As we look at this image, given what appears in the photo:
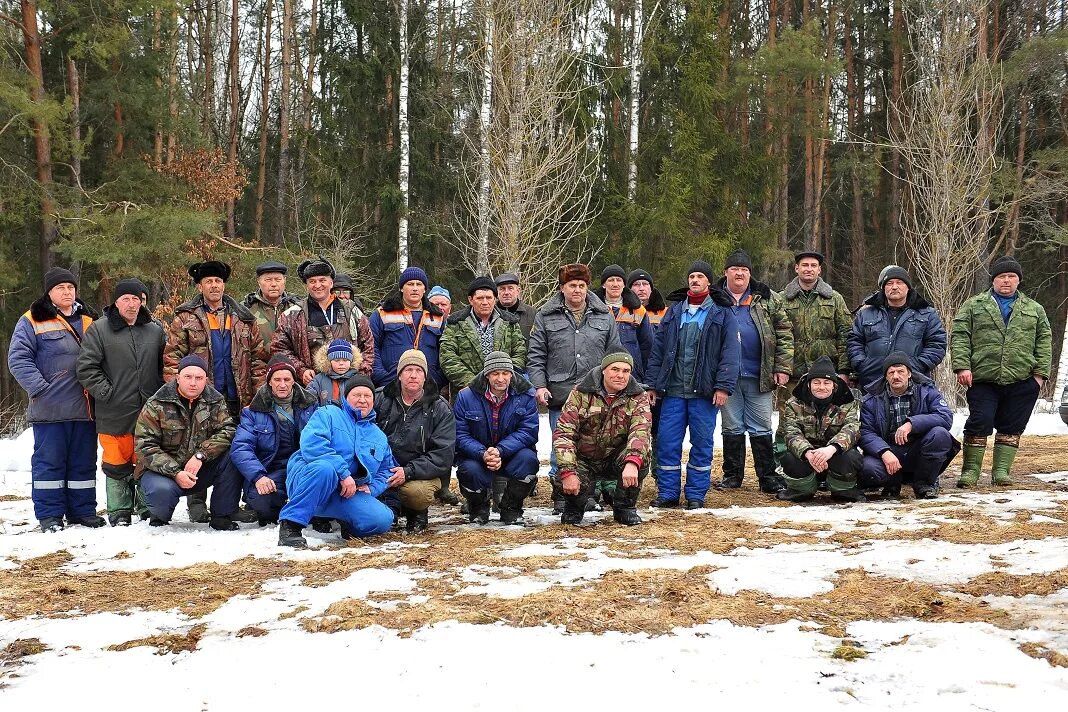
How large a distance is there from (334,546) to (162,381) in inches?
84.8

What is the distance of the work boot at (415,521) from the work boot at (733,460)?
3093mm

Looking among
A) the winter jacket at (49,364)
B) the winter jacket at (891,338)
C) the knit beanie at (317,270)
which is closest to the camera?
the winter jacket at (49,364)

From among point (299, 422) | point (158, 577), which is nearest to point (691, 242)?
point (299, 422)

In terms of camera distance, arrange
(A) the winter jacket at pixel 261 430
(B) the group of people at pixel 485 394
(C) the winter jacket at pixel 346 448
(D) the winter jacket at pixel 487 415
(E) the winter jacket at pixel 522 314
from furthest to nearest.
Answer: (E) the winter jacket at pixel 522 314
(D) the winter jacket at pixel 487 415
(B) the group of people at pixel 485 394
(A) the winter jacket at pixel 261 430
(C) the winter jacket at pixel 346 448

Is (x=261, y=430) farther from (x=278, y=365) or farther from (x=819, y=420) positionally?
(x=819, y=420)

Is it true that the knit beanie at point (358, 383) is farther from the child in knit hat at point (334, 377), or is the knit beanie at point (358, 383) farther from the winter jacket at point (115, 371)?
the winter jacket at point (115, 371)

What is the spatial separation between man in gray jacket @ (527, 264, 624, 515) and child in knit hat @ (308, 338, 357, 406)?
61.9 inches

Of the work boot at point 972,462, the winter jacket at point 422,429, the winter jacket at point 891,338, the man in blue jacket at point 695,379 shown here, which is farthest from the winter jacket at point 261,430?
the work boot at point 972,462

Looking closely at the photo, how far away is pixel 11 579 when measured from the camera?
16.4 ft

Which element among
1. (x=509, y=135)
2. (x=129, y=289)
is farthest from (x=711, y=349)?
(x=509, y=135)

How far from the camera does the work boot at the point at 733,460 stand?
→ 8055 mm

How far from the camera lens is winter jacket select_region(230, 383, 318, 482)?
6.21 meters

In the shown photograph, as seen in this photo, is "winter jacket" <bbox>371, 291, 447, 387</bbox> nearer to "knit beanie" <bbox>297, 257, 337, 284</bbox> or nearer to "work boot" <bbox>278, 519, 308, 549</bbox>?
"knit beanie" <bbox>297, 257, 337, 284</bbox>

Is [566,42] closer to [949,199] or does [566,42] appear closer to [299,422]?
[949,199]
